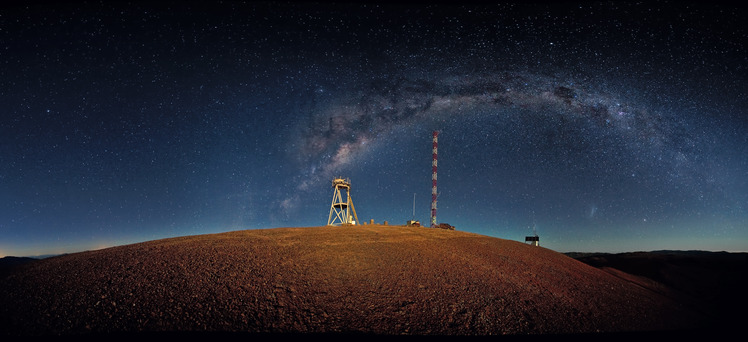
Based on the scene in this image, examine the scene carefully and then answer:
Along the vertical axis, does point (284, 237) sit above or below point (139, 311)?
above

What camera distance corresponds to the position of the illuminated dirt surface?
7.38m

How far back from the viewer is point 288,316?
26.3 feet

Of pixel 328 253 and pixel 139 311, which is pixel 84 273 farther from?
pixel 328 253

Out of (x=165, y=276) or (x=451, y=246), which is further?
(x=451, y=246)

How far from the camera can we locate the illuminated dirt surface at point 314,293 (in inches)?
290

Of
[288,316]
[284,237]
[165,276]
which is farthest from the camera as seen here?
[284,237]

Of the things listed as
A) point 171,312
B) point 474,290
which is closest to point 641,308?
point 474,290

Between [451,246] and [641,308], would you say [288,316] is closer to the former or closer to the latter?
[451,246]

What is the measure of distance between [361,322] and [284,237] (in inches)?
377

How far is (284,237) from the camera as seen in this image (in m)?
16.5

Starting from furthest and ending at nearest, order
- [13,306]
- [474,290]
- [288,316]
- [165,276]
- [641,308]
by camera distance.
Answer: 1. [641,308]
2. [474,290]
3. [165,276]
4. [288,316]
5. [13,306]

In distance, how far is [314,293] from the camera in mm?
9492

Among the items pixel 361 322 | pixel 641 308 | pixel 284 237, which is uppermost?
pixel 284 237

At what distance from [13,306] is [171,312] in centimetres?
384
